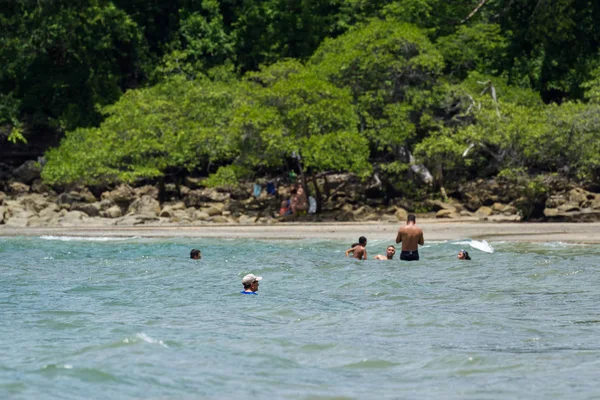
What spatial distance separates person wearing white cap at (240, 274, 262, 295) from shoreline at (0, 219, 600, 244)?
10.8 meters

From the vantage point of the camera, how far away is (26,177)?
45.8 m

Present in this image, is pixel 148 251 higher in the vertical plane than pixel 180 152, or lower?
lower

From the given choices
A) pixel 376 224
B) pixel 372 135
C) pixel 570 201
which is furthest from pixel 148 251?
pixel 570 201

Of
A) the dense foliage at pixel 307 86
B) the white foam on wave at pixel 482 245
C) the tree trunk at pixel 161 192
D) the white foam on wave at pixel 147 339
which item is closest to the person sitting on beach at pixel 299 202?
the dense foliage at pixel 307 86

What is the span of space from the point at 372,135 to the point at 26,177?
18.2 meters

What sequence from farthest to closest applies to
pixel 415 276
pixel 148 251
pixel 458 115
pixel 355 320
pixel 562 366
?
1. pixel 458 115
2. pixel 148 251
3. pixel 415 276
4. pixel 355 320
5. pixel 562 366

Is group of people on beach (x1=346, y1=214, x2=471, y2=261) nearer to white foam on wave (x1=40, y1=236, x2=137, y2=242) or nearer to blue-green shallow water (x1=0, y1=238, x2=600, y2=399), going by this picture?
blue-green shallow water (x1=0, y1=238, x2=600, y2=399)

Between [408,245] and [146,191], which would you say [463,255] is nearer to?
[408,245]

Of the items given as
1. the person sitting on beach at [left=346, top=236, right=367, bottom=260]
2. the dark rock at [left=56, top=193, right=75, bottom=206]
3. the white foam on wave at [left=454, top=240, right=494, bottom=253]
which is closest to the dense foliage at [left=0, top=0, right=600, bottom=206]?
the dark rock at [left=56, top=193, right=75, bottom=206]

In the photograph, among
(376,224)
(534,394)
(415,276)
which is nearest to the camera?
(534,394)

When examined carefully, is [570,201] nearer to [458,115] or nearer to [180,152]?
[458,115]

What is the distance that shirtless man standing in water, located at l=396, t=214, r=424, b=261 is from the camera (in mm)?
22634

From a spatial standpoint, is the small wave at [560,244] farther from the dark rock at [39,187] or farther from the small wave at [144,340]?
the dark rock at [39,187]

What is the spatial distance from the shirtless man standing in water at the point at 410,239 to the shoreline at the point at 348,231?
15.7 feet
